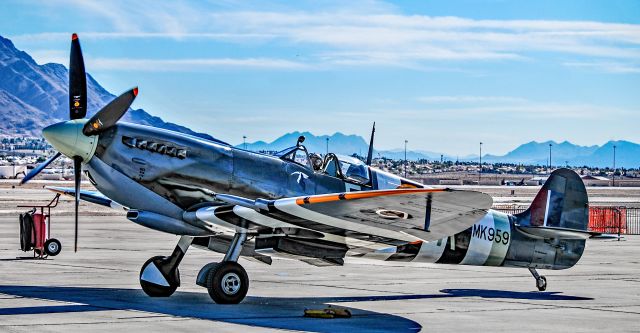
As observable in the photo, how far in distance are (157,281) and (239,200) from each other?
7.66ft

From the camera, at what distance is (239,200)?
14.2m

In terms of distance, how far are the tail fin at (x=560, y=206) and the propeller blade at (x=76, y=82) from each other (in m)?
7.92

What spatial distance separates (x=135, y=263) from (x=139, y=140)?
813 cm

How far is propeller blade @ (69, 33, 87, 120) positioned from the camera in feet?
49.4

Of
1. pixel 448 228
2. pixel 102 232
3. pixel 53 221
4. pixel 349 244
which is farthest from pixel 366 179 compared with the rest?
pixel 53 221

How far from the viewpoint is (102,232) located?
3453 cm

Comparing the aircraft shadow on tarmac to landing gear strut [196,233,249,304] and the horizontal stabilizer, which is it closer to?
landing gear strut [196,233,249,304]

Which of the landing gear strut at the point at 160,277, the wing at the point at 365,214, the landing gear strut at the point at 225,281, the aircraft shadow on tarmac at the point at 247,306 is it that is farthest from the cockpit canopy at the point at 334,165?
the landing gear strut at the point at 160,277

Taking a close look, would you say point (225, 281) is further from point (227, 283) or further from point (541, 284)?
point (541, 284)

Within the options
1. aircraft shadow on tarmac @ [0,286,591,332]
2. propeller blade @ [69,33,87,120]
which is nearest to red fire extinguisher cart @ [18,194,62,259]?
aircraft shadow on tarmac @ [0,286,591,332]

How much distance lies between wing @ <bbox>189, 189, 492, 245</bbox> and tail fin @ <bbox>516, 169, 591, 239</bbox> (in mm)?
3693

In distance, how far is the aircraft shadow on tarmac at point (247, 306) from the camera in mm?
12602

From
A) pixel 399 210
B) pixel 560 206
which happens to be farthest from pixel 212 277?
pixel 560 206

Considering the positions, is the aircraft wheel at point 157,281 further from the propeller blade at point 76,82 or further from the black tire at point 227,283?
the propeller blade at point 76,82
